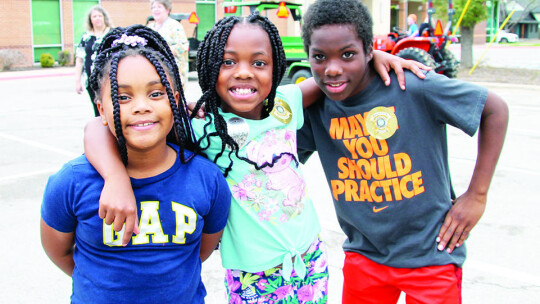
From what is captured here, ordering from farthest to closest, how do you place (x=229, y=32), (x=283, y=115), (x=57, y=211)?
(x=283, y=115) → (x=229, y=32) → (x=57, y=211)

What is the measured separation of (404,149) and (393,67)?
32 centimetres

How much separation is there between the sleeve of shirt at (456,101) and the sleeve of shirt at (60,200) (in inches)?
49.7

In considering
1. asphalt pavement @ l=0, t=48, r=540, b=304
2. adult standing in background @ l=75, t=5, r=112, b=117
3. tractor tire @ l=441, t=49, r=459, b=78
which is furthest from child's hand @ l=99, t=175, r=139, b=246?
tractor tire @ l=441, t=49, r=459, b=78

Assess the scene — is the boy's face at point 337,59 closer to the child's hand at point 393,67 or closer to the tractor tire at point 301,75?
the child's hand at point 393,67

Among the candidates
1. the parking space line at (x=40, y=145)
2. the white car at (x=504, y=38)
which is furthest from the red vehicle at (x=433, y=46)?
the white car at (x=504, y=38)

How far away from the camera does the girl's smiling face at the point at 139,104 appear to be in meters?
1.59

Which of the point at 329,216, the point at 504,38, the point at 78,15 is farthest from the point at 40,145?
the point at 504,38

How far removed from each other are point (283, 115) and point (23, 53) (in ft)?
74.5

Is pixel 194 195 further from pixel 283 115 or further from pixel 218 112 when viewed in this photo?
pixel 283 115

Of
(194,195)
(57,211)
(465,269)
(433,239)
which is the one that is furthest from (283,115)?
(465,269)

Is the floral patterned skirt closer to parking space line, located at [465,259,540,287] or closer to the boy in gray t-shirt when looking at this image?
the boy in gray t-shirt

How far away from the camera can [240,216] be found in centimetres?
190

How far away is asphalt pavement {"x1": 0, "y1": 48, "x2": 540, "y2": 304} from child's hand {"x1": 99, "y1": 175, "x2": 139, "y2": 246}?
5.43 ft

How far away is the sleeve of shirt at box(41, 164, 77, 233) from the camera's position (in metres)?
1.56
